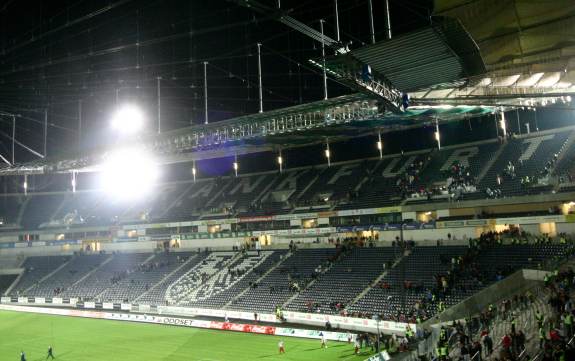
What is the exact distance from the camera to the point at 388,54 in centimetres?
1886

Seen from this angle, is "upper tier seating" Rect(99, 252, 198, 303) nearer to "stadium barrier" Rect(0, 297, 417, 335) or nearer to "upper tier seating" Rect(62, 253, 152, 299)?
"upper tier seating" Rect(62, 253, 152, 299)

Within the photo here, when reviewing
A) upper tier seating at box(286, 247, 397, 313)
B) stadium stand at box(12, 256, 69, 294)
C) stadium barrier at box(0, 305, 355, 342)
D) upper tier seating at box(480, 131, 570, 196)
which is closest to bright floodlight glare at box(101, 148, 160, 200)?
stadium stand at box(12, 256, 69, 294)

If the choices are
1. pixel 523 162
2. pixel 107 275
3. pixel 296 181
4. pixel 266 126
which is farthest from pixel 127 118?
pixel 523 162

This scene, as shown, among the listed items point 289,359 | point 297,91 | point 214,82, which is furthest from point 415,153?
point 289,359

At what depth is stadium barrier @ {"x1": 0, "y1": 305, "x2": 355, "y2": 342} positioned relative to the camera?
31016 millimetres

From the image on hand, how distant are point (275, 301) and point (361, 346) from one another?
1133cm

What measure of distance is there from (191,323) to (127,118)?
16216mm

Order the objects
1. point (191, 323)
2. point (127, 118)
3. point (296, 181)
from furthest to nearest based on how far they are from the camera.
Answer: point (296, 181) → point (191, 323) → point (127, 118)

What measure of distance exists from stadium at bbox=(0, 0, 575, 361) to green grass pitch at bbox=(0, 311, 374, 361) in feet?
0.85

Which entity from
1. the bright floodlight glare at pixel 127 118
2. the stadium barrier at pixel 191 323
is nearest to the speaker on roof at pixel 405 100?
the stadium barrier at pixel 191 323

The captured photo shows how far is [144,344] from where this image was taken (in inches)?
1278

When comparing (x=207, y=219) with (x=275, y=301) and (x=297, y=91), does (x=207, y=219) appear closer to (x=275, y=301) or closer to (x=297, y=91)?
(x=275, y=301)

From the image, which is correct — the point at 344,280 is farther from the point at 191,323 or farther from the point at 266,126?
the point at 266,126

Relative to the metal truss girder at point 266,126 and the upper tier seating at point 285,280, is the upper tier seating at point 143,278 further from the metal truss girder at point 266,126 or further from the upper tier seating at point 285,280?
the metal truss girder at point 266,126
